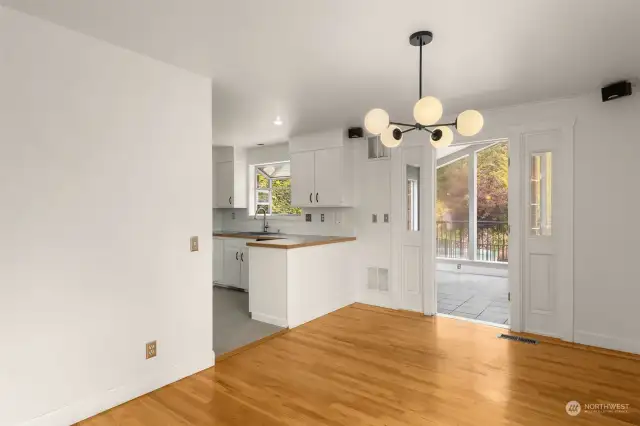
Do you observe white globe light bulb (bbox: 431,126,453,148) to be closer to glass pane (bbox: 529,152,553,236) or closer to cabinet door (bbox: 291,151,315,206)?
glass pane (bbox: 529,152,553,236)

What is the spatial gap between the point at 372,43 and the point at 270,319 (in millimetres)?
3010

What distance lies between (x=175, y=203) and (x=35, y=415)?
1.48m

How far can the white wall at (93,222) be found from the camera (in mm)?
1976

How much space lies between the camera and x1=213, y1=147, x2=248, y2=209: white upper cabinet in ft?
20.3

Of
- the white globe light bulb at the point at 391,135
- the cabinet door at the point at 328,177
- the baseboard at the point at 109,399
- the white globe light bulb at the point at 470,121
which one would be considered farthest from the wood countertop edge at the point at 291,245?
the white globe light bulb at the point at 470,121

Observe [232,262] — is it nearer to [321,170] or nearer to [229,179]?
[229,179]

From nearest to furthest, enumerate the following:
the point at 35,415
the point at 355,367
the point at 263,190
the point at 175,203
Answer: the point at 35,415 → the point at 175,203 → the point at 355,367 → the point at 263,190

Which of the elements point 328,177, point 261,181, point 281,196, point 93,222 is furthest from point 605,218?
point 261,181

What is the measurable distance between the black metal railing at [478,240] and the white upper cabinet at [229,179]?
5052 millimetres

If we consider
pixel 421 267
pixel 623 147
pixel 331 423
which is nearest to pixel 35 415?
pixel 331 423

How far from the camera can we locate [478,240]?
27.0 ft

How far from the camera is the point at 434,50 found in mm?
2439

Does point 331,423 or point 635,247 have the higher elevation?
point 635,247

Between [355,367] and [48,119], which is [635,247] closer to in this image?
[355,367]
